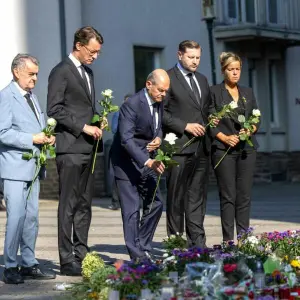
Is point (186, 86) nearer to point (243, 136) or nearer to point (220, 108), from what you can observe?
point (220, 108)

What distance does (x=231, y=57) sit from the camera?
11.6 metres

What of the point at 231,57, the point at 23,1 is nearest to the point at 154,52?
the point at 23,1

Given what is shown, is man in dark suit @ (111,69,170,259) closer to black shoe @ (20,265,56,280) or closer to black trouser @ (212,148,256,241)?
black shoe @ (20,265,56,280)

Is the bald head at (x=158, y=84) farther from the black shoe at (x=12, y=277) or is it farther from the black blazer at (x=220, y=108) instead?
the black shoe at (x=12, y=277)

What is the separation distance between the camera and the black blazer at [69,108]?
33.7 feet

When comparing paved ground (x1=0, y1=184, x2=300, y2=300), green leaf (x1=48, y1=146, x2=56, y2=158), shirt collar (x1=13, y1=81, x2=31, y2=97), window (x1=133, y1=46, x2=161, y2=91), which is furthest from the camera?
window (x1=133, y1=46, x2=161, y2=91)

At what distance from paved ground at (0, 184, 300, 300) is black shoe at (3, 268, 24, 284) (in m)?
0.06

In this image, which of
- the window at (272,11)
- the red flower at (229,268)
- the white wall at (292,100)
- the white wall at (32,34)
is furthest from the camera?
the white wall at (292,100)

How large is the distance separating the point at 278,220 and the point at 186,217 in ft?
16.1


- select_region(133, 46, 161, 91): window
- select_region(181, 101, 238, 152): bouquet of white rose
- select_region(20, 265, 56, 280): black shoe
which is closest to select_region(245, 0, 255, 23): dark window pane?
select_region(133, 46, 161, 91): window

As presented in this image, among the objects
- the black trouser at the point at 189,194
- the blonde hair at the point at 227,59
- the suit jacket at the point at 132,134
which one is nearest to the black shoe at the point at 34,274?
the suit jacket at the point at 132,134

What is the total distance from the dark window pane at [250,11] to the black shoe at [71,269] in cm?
1950

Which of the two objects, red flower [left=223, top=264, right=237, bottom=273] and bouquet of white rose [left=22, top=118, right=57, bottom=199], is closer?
red flower [left=223, top=264, right=237, bottom=273]

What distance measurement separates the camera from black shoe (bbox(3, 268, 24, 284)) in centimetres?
982
